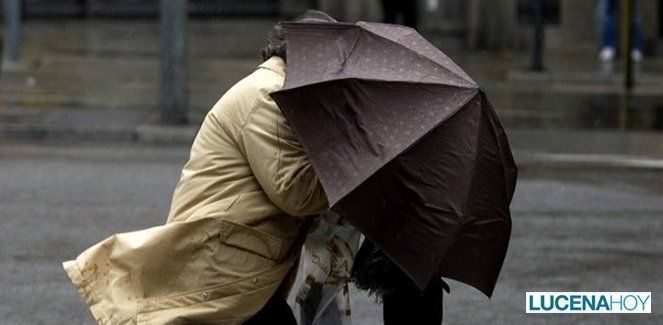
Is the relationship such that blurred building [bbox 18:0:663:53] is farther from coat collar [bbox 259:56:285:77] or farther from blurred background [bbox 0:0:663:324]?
coat collar [bbox 259:56:285:77]

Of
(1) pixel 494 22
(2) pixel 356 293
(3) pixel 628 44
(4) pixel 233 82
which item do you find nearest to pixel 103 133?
(4) pixel 233 82

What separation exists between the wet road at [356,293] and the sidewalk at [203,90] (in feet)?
4.11

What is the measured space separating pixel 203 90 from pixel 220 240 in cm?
1378

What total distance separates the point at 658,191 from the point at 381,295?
6.82 m

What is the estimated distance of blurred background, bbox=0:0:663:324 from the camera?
8664mm

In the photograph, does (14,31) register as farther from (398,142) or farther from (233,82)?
(398,142)

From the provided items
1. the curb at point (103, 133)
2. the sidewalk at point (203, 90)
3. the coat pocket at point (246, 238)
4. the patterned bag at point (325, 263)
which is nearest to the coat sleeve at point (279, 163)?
the coat pocket at point (246, 238)

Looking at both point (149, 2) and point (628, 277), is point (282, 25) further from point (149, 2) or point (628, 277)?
point (149, 2)

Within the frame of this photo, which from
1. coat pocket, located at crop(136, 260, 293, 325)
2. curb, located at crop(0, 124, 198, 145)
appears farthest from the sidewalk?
coat pocket, located at crop(136, 260, 293, 325)

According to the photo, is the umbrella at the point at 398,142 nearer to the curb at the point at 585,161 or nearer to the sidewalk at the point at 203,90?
the curb at the point at 585,161

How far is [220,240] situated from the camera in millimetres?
5043

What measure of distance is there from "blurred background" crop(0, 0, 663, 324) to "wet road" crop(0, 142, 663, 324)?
19 mm

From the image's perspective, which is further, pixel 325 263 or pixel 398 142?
pixel 325 263

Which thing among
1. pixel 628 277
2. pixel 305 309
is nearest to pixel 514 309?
pixel 628 277
